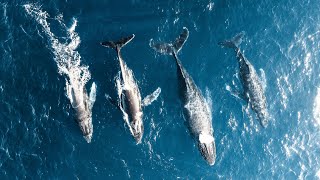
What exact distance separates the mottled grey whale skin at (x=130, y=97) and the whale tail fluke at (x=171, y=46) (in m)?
2.45

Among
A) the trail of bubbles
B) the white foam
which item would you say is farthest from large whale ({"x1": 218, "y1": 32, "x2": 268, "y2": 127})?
the trail of bubbles

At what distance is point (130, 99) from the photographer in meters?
46.7

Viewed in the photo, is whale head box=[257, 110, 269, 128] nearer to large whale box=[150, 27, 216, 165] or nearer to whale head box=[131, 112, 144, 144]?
large whale box=[150, 27, 216, 165]

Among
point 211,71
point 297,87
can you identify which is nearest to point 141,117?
point 211,71

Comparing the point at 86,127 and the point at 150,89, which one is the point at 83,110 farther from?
the point at 150,89

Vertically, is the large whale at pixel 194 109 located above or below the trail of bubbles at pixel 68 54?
below

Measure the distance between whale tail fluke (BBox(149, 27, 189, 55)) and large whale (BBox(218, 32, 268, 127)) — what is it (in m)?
3.19

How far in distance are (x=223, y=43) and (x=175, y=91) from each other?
18.9 feet

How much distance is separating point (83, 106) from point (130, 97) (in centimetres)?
401

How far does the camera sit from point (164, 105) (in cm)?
4841

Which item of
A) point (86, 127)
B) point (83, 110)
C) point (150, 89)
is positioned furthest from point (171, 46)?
point (86, 127)

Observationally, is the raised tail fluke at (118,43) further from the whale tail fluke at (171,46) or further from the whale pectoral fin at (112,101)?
the whale pectoral fin at (112,101)

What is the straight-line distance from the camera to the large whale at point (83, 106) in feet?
154

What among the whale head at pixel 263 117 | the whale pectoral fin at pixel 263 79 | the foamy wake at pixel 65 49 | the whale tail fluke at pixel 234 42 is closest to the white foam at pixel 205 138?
the whale head at pixel 263 117
